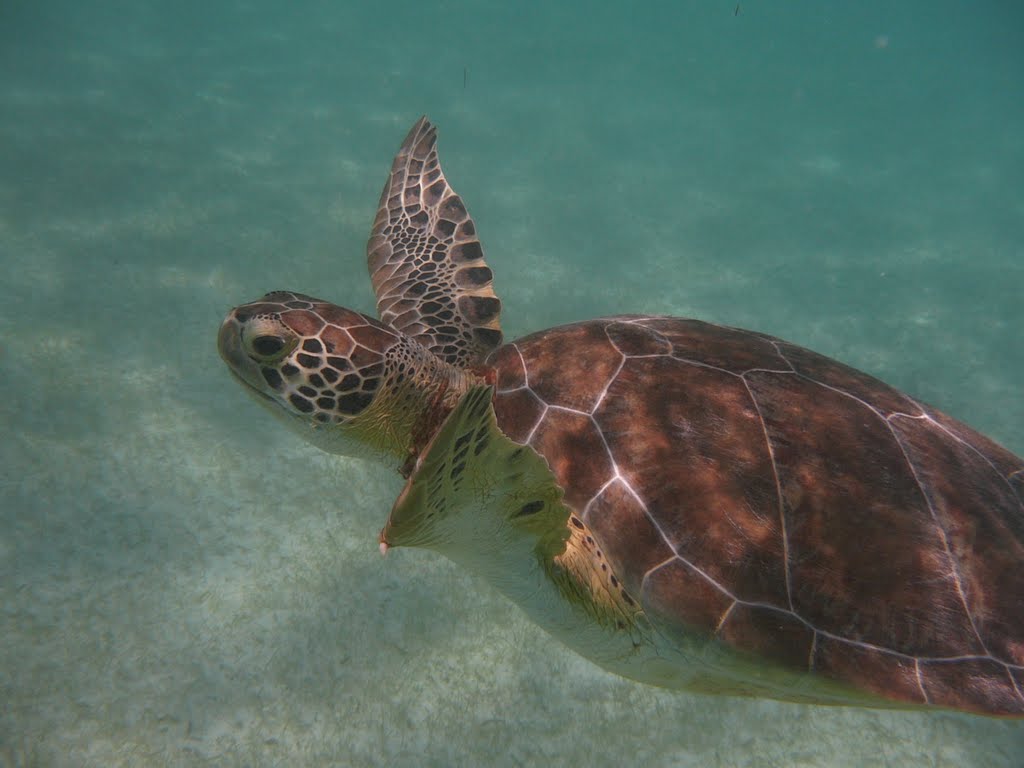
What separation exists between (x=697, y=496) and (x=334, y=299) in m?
4.83

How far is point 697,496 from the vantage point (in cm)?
174

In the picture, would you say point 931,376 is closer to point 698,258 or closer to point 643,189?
point 698,258

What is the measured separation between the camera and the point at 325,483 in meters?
3.87

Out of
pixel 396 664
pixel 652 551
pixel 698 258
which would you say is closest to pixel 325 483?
pixel 396 664

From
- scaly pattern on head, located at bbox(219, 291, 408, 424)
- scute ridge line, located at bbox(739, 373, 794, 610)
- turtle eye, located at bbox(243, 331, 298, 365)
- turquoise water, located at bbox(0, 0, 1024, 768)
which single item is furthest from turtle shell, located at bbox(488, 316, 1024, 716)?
turquoise water, located at bbox(0, 0, 1024, 768)

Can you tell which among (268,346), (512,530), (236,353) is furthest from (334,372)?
(512,530)

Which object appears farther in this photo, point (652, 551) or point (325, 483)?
point (325, 483)

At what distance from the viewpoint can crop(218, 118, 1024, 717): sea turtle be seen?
5.12 feet

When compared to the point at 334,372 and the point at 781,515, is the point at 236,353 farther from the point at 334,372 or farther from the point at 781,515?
the point at 781,515

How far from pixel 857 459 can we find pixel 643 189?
968 cm

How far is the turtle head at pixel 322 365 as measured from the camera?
204cm

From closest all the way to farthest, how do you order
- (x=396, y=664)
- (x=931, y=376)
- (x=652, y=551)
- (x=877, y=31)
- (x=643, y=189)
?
1. (x=652, y=551)
2. (x=396, y=664)
3. (x=931, y=376)
4. (x=643, y=189)
5. (x=877, y=31)

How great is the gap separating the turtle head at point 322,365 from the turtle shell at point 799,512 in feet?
1.70

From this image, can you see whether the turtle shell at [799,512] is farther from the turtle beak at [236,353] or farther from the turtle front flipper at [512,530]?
the turtle beak at [236,353]
